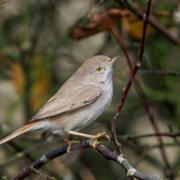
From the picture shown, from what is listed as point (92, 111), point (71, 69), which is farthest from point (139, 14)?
point (71, 69)

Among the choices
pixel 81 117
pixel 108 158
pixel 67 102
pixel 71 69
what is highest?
pixel 71 69

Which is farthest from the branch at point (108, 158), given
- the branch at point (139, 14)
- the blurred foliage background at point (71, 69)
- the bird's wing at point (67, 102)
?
the blurred foliage background at point (71, 69)

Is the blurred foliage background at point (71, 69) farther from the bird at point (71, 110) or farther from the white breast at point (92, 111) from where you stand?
the white breast at point (92, 111)

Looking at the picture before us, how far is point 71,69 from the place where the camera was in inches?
311

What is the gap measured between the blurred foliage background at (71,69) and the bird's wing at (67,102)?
937mm

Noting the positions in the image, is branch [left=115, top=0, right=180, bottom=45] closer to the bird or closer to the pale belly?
the bird

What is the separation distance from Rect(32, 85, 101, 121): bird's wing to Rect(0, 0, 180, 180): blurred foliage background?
3.07ft

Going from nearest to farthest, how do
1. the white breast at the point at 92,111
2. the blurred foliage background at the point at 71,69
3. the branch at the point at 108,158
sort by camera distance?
the branch at the point at 108,158 → the white breast at the point at 92,111 → the blurred foliage background at the point at 71,69

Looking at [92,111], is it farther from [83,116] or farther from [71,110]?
[71,110]

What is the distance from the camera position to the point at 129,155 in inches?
309

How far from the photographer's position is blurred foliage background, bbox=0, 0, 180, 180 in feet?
22.4

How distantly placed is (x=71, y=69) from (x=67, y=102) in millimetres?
2484

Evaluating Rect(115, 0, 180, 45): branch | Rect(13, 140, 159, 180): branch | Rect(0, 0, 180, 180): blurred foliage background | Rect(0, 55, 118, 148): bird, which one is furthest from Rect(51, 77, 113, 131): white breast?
Rect(0, 0, 180, 180): blurred foliage background

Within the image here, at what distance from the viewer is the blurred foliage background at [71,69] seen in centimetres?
684
